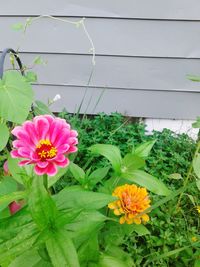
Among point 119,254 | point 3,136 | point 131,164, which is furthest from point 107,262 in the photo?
point 3,136

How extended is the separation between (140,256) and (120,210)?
1.54 feet

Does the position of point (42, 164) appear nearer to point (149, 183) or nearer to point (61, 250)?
point (61, 250)

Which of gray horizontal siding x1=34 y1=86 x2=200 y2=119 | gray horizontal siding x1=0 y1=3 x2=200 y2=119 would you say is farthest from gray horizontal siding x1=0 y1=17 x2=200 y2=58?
gray horizontal siding x1=34 y1=86 x2=200 y2=119

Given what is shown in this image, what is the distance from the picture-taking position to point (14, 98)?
1.07 metres

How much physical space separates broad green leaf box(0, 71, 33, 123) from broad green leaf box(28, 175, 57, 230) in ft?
1.08

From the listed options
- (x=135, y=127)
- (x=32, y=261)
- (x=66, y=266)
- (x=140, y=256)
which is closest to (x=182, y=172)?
(x=135, y=127)

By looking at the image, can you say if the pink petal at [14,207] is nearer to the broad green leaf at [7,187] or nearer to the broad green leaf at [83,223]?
the broad green leaf at [7,187]

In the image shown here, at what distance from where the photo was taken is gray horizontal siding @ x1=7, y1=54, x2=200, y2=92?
197cm

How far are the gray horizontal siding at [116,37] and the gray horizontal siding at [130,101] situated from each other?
0.23 metres

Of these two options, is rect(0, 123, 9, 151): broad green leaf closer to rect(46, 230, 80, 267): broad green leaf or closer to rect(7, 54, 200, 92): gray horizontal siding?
rect(46, 230, 80, 267): broad green leaf

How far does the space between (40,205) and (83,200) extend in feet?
0.37

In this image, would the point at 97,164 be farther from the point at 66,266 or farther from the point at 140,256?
the point at 66,266

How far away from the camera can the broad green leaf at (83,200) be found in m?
0.83

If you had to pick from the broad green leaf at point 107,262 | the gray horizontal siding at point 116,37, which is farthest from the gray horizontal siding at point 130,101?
the broad green leaf at point 107,262
